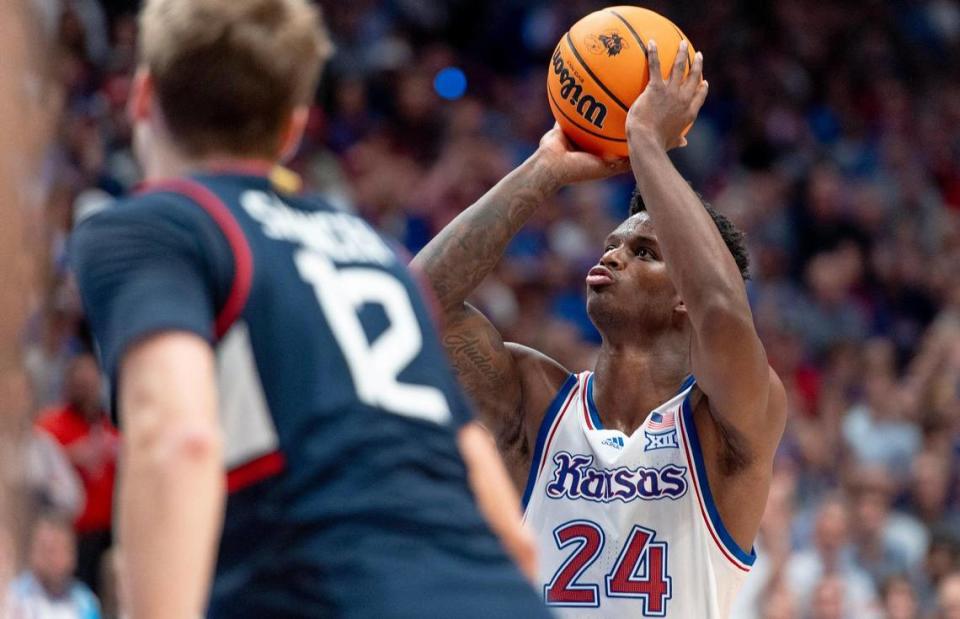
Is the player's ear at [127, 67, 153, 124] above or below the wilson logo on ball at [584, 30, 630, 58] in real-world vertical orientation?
above

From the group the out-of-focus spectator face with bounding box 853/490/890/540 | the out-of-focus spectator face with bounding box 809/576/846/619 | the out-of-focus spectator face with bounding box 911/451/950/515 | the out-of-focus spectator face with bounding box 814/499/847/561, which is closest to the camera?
the out-of-focus spectator face with bounding box 809/576/846/619

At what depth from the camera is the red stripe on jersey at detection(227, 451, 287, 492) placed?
6.86ft

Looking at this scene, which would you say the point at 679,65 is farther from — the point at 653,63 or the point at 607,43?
the point at 607,43

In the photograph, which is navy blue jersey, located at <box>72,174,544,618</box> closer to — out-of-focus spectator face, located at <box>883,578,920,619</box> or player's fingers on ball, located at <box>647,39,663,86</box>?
player's fingers on ball, located at <box>647,39,663,86</box>

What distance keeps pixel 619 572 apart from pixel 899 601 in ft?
20.7

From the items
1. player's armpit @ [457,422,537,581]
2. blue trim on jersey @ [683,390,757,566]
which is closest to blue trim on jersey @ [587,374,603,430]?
blue trim on jersey @ [683,390,757,566]

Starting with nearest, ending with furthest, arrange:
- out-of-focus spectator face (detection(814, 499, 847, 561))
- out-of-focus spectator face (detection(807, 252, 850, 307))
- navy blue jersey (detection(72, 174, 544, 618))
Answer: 1. navy blue jersey (detection(72, 174, 544, 618))
2. out-of-focus spectator face (detection(814, 499, 847, 561))
3. out-of-focus spectator face (detection(807, 252, 850, 307))

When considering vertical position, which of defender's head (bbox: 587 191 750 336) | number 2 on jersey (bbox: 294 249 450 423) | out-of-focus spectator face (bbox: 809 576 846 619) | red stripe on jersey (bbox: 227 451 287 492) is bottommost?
out-of-focus spectator face (bbox: 809 576 846 619)

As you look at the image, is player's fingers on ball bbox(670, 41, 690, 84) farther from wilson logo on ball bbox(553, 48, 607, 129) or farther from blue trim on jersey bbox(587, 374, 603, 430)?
blue trim on jersey bbox(587, 374, 603, 430)

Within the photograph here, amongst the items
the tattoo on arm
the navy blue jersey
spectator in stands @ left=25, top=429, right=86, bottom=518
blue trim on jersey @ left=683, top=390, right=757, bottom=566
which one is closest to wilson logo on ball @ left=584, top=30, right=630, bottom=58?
the tattoo on arm

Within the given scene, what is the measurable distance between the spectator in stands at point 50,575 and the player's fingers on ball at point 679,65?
4.60 meters

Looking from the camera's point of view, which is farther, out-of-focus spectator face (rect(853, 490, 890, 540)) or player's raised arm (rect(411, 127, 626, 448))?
out-of-focus spectator face (rect(853, 490, 890, 540))

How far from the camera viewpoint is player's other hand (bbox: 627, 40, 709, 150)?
4.18m

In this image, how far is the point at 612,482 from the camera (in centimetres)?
428
